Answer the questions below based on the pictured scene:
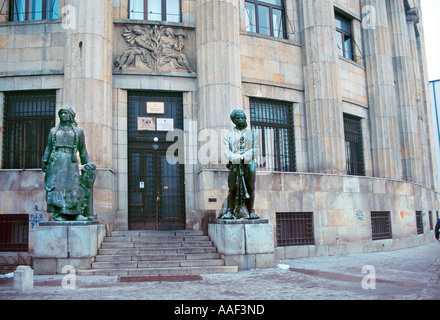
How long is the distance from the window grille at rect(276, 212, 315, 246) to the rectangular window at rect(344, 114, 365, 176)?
167 inches

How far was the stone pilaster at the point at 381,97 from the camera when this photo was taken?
61.9 ft

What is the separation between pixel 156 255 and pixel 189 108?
583 cm

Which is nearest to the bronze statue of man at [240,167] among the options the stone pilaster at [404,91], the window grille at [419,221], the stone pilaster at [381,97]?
the stone pilaster at [381,97]

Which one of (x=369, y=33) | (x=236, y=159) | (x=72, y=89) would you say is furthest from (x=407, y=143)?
(x=72, y=89)

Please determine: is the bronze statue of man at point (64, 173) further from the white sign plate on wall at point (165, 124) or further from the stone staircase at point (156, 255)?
the white sign plate on wall at point (165, 124)

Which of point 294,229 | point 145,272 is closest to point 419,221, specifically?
point 294,229

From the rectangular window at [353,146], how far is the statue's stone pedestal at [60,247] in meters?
11.5

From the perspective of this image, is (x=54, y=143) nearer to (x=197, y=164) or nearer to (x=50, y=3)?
(x=197, y=164)

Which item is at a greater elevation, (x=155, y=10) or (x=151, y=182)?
(x=155, y=10)

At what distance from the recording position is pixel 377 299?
673 centimetres

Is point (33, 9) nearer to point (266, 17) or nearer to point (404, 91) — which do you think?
point (266, 17)

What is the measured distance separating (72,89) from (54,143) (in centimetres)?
360

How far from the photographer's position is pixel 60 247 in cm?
1038

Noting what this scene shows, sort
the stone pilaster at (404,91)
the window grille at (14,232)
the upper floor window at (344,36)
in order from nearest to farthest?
1. the window grille at (14,232)
2. the upper floor window at (344,36)
3. the stone pilaster at (404,91)
